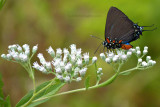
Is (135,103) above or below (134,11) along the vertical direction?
below

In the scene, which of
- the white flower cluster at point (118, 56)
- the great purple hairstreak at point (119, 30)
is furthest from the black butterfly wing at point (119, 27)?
the white flower cluster at point (118, 56)

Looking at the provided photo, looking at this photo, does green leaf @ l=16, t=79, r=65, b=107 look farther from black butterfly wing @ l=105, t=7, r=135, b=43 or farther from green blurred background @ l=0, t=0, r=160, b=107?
green blurred background @ l=0, t=0, r=160, b=107

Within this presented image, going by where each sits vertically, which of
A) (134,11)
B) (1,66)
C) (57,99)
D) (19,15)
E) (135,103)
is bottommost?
(135,103)

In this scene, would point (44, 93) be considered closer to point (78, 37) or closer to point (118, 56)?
point (118, 56)

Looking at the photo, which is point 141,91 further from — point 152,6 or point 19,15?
point 19,15

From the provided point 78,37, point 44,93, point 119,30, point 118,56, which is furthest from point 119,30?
point 78,37

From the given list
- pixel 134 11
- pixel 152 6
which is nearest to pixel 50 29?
pixel 134 11

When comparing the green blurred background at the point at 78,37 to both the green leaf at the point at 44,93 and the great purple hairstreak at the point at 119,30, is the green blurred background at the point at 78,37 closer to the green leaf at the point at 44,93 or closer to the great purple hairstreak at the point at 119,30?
the great purple hairstreak at the point at 119,30
